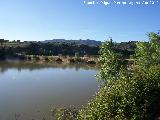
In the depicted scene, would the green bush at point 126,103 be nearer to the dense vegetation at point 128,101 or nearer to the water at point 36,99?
the dense vegetation at point 128,101

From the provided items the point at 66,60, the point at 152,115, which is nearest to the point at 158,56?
the point at 152,115

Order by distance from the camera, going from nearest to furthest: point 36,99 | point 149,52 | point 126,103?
point 126,103, point 36,99, point 149,52

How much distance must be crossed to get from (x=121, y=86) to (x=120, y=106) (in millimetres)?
1796

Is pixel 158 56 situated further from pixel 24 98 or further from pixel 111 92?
pixel 111 92

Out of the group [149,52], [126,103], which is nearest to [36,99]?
[149,52]

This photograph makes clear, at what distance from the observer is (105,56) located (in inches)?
1593

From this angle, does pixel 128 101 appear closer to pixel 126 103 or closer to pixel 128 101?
pixel 128 101

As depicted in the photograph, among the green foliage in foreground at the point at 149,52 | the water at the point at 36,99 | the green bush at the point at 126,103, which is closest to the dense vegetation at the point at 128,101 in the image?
the green bush at the point at 126,103

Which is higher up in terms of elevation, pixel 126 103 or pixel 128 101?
pixel 128 101

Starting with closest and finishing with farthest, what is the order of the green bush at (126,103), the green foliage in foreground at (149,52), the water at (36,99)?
the green bush at (126,103)
the water at (36,99)
the green foliage in foreground at (149,52)

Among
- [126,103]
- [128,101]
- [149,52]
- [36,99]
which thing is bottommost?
[36,99]

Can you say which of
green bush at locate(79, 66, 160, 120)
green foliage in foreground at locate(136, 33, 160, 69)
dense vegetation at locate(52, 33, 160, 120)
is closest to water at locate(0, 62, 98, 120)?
green foliage in foreground at locate(136, 33, 160, 69)

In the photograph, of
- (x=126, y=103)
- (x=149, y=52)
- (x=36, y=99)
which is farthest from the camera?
(x=149, y=52)

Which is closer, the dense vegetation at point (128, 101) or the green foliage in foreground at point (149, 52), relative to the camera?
the dense vegetation at point (128, 101)
